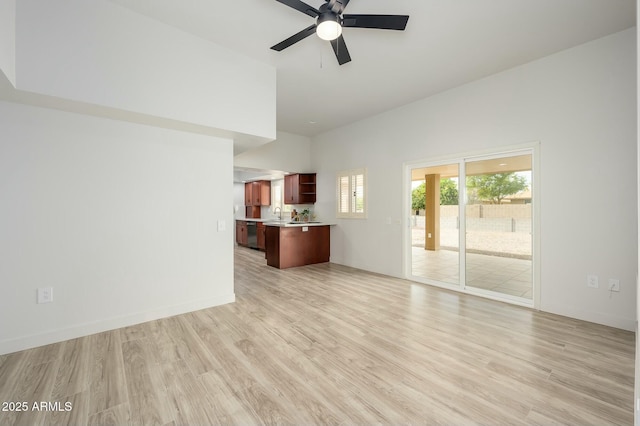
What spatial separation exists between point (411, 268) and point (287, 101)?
3670mm

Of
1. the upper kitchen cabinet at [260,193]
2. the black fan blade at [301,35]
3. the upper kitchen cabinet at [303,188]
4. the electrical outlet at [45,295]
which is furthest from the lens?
the upper kitchen cabinet at [260,193]

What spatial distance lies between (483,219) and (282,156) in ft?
14.7

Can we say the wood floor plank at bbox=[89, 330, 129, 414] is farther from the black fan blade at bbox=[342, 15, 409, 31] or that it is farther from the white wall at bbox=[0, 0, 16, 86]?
the black fan blade at bbox=[342, 15, 409, 31]

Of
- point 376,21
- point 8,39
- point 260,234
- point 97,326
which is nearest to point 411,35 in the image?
point 376,21

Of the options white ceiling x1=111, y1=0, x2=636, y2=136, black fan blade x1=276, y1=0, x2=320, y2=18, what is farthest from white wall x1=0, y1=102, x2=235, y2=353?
black fan blade x1=276, y1=0, x2=320, y2=18

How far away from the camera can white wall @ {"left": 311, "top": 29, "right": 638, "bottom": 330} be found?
286 cm

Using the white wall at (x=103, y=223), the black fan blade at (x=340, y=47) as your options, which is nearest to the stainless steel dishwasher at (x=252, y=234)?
the white wall at (x=103, y=223)

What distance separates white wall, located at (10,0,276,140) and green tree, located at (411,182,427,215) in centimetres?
285

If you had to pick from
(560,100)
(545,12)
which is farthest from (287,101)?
(560,100)

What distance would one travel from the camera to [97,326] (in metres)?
2.81

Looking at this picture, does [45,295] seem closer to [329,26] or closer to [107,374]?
[107,374]

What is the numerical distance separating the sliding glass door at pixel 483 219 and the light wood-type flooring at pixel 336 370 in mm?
739

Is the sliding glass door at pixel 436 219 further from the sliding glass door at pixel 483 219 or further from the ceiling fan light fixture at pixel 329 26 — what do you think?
the ceiling fan light fixture at pixel 329 26

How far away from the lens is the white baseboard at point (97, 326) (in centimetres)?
245
